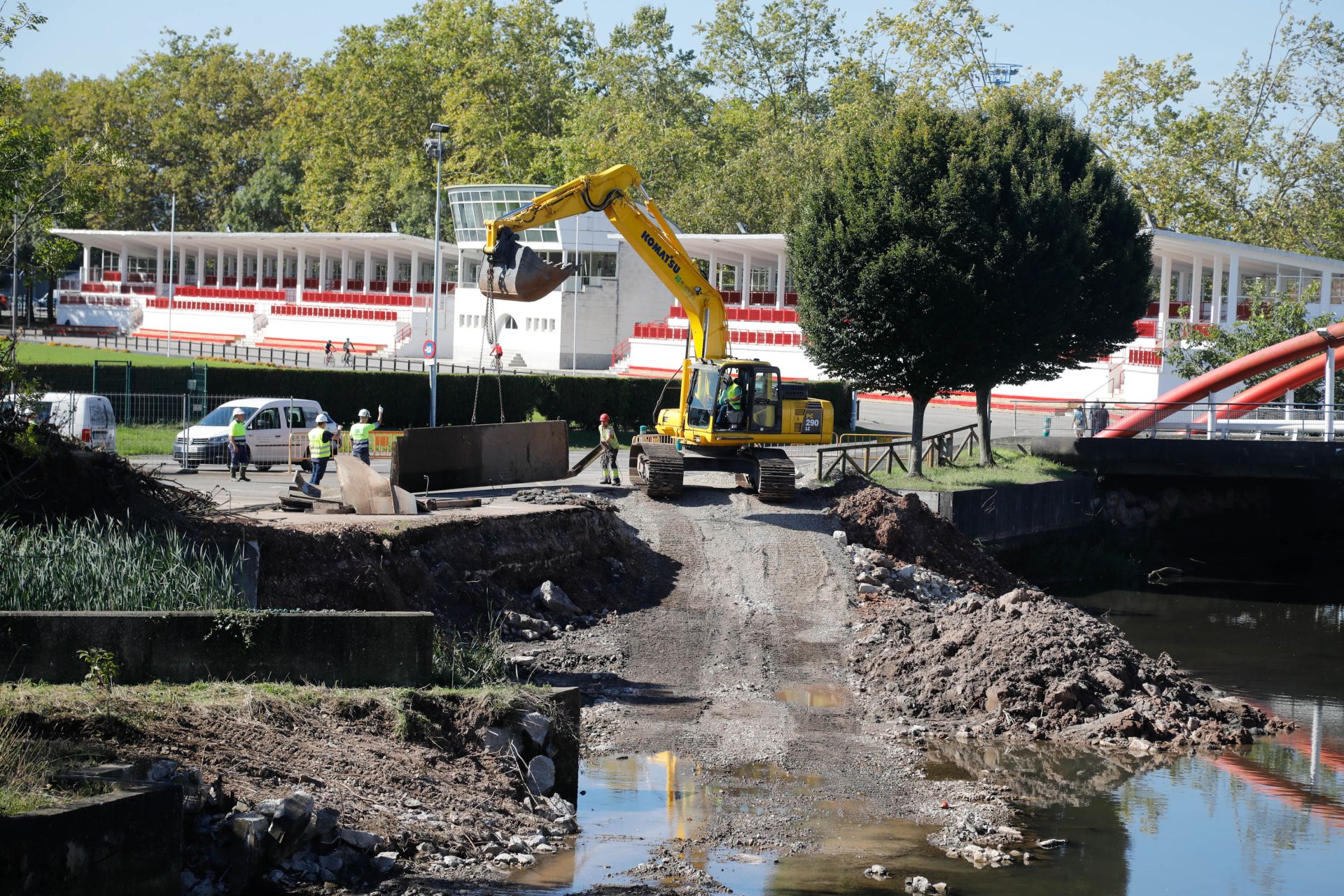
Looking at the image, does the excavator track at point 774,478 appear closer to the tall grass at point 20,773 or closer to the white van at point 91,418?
the white van at point 91,418

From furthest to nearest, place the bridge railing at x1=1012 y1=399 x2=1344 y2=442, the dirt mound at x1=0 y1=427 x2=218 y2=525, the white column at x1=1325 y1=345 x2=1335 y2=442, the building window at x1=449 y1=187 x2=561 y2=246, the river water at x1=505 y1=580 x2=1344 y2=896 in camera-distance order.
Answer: the building window at x1=449 y1=187 x2=561 y2=246 → the bridge railing at x1=1012 y1=399 x2=1344 y2=442 → the white column at x1=1325 y1=345 x2=1335 y2=442 → the dirt mound at x1=0 y1=427 x2=218 y2=525 → the river water at x1=505 y1=580 x2=1344 y2=896

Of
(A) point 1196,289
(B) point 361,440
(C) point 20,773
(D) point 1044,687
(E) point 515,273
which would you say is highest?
(A) point 1196,289

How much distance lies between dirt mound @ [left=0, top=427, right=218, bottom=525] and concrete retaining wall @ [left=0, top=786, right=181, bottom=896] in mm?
7259

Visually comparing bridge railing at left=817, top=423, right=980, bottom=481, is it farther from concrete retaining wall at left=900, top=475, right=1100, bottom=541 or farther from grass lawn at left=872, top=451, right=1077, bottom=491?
concrete retaining wall at left=900, top=475, right=1100, bottom=541

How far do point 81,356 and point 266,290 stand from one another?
91.7ft

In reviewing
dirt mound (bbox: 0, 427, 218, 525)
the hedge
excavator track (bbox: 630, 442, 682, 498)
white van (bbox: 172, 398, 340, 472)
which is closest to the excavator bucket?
excavator track (bbox: 630, 442, 682, 498)

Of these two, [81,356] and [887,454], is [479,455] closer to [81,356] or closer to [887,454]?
[887,454]

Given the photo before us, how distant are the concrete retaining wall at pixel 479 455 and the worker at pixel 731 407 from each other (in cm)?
424

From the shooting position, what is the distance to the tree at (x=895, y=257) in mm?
32188

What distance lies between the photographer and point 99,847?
8703 millimetres

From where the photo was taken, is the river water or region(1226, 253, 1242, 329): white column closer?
the river water

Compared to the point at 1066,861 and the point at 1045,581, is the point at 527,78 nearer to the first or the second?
the point at 1045,581

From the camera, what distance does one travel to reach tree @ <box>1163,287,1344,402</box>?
45.3 meters

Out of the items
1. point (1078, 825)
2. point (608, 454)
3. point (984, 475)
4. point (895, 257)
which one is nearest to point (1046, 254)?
point (895, 257)
